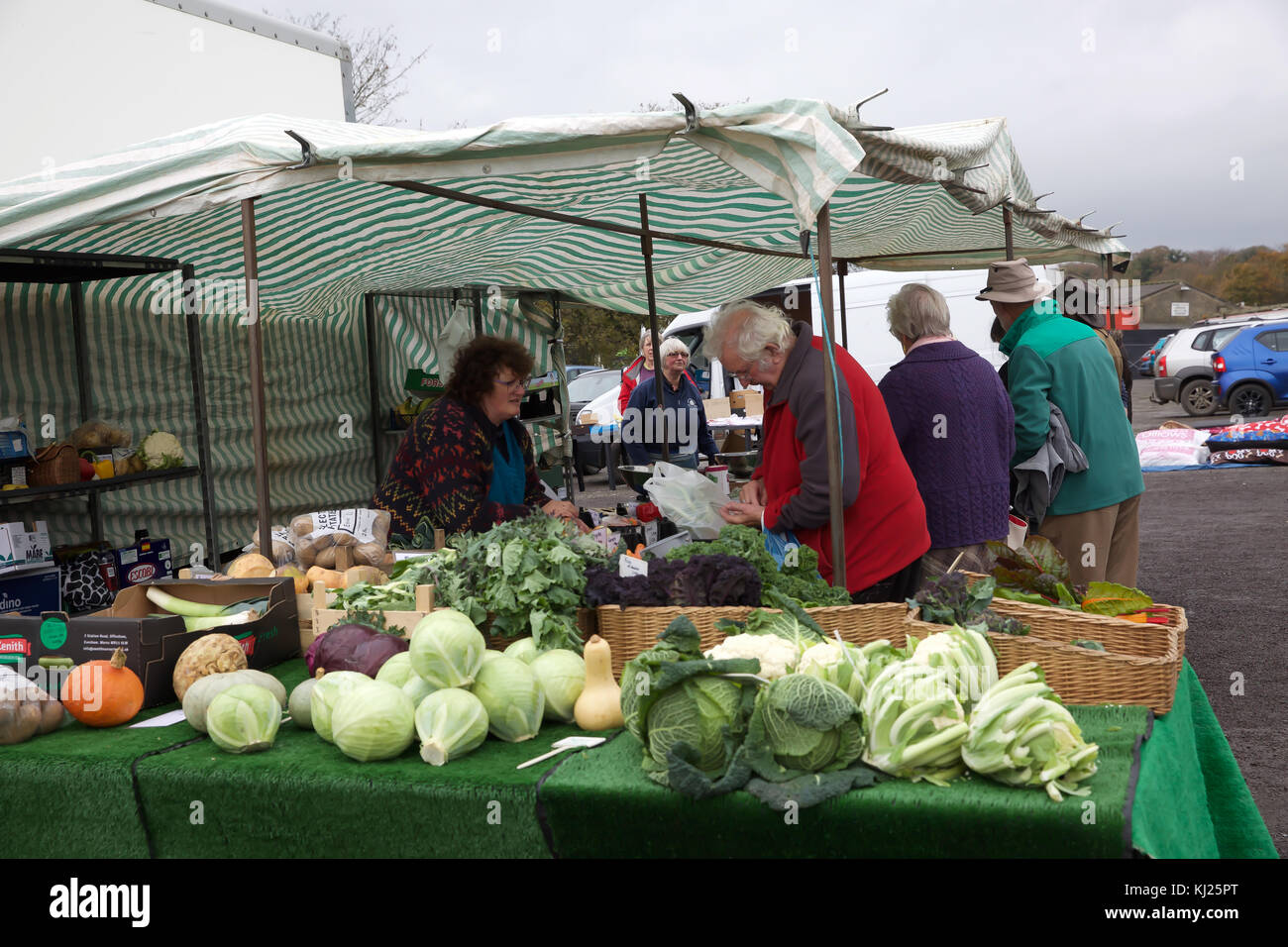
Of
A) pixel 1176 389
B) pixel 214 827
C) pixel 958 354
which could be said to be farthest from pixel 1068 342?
pixel 1176 389

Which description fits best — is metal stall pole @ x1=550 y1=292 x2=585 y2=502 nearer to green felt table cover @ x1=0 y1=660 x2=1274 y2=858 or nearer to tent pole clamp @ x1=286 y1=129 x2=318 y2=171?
tent pole clamp @ x1=286 y1=129 x2=318 y2=171

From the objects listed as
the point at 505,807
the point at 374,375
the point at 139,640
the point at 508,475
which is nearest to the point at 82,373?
the point at 374,375

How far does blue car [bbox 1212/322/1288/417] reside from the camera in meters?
18.6

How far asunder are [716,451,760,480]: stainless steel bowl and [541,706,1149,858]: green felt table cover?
17.2 ft

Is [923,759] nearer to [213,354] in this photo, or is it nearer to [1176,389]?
[213,354]

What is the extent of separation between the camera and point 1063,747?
1.96 metres

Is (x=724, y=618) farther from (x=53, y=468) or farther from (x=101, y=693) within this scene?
(x=53, y=468)

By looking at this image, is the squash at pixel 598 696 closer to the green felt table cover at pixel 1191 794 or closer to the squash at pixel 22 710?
the green felt table cover at pixel 1191 794

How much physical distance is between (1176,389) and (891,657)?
21.6 meters

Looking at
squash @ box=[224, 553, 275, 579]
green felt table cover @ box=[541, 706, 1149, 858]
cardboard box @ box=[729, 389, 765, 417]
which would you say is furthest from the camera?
cardboard box @ box=[729, 389, 765, 417]

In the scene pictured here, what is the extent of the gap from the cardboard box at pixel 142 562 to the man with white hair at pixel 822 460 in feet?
12.6

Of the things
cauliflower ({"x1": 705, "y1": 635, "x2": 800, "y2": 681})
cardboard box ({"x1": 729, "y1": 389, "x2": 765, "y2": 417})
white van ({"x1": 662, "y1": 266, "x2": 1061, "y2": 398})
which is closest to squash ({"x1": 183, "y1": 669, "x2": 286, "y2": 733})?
cauliflower ({"x1": 705, "y1": 635, "x2": 800, "y2": 681})

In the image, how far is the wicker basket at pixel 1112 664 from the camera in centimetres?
240
